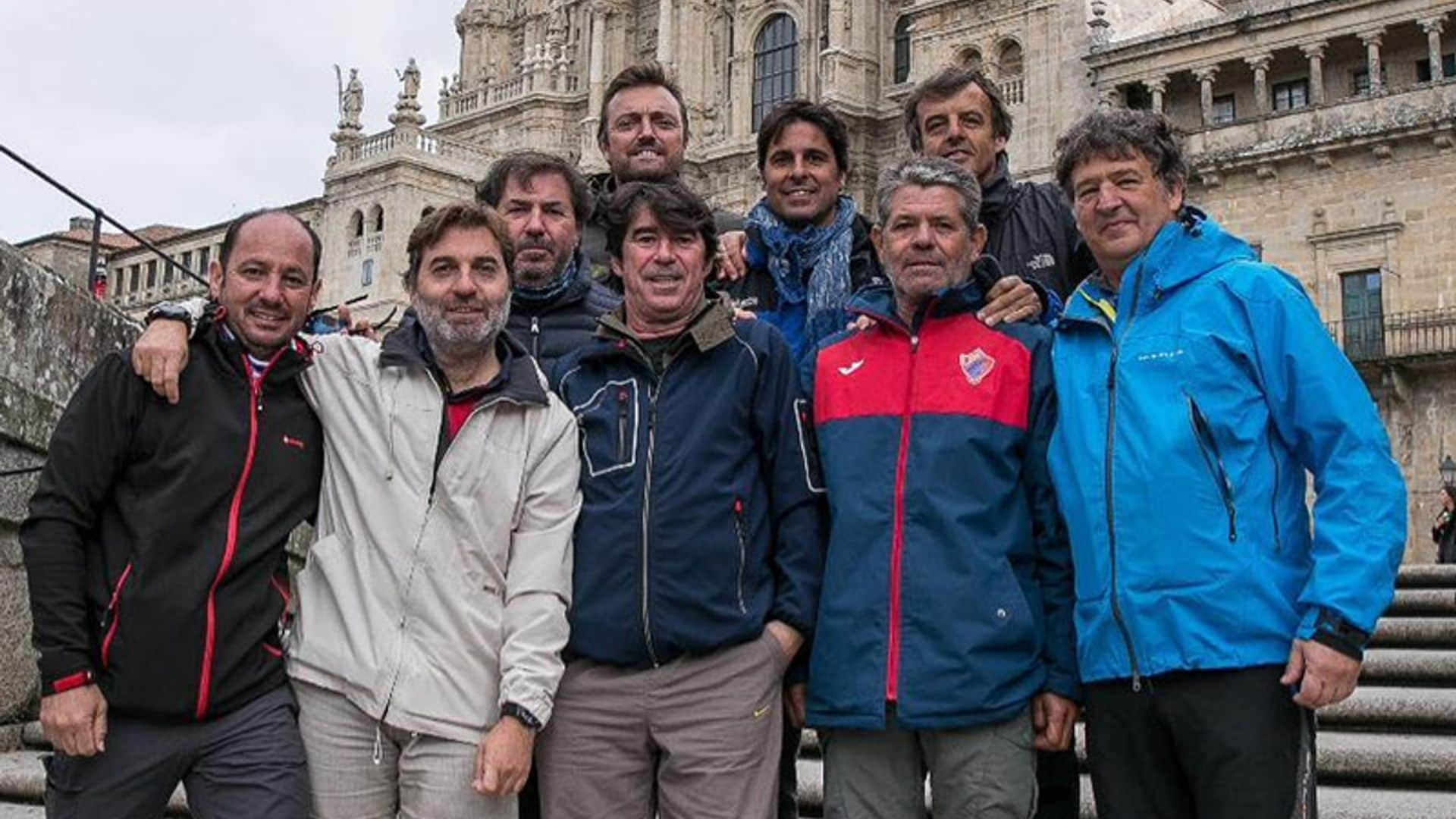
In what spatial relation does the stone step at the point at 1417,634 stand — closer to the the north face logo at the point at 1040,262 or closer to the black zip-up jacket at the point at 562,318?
the the north face logo at the point at 1040,262

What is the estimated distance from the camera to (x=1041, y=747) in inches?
174

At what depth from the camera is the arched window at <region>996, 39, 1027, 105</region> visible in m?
35.4

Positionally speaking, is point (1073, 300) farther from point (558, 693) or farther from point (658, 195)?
point (558, 693)

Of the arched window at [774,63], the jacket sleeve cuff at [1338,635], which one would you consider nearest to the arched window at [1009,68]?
the arched window at [774,63]

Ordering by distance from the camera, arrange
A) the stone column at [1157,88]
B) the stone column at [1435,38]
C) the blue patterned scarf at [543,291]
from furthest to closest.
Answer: the stone column at [1157,88]
the stone column at [1435,38]
the blue patterned scarf at [543,291]

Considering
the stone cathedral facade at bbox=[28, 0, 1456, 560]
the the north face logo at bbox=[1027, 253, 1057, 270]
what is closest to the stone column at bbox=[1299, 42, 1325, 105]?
the stone cathedral facade at bbox=[28, 0, 1456, 560]

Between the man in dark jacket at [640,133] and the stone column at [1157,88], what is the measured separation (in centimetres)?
2718

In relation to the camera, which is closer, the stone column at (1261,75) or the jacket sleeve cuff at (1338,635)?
the jacket sleeve cuff at (1338,635)

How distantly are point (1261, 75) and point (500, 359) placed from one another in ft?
94.6

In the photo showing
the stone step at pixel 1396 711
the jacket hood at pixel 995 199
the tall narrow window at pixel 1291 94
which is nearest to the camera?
the jacket hood at pixel 995 199

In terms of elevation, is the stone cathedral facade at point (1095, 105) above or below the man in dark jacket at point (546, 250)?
above

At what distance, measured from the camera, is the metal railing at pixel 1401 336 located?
25391 millimetres

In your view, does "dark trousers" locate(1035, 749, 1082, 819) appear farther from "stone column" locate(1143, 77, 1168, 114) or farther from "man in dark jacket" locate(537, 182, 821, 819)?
"stone column" locate(1143, 77, 1168, 114)

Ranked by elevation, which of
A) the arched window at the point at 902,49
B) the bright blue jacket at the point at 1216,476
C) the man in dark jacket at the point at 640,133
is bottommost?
the bright blue jacket at the point at 1216,476
